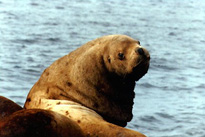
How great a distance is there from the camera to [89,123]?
595cm

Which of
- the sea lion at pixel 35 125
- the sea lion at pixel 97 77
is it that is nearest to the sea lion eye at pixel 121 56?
the sea lion at pixel 97 77

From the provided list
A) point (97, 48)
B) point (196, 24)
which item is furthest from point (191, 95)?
point (196, 24)

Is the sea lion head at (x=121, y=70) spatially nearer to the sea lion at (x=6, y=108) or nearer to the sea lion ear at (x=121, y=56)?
the sea lion ear at (x=121, y=56)

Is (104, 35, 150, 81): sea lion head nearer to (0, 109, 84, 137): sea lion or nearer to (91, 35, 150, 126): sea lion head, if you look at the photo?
(91, 35, 150, 126): sea lion head

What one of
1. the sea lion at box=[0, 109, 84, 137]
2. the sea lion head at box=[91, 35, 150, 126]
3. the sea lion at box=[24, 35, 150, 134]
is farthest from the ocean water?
the sea lion at box=[0, 109, 84, 137]

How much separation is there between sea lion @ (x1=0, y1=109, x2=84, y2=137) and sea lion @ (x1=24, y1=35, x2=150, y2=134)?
1.17 metres

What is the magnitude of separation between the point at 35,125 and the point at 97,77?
68.4 inches

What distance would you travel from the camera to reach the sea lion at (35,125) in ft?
16.7

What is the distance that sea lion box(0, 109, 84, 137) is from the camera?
509cm

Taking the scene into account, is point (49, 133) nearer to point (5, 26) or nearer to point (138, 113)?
point (138, 113)

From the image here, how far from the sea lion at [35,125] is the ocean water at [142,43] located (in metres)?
4.45

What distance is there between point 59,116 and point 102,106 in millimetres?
1398

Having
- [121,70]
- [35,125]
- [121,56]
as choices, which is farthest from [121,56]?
[35,125]

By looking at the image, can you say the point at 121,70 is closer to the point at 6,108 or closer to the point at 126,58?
the point at 126,58
